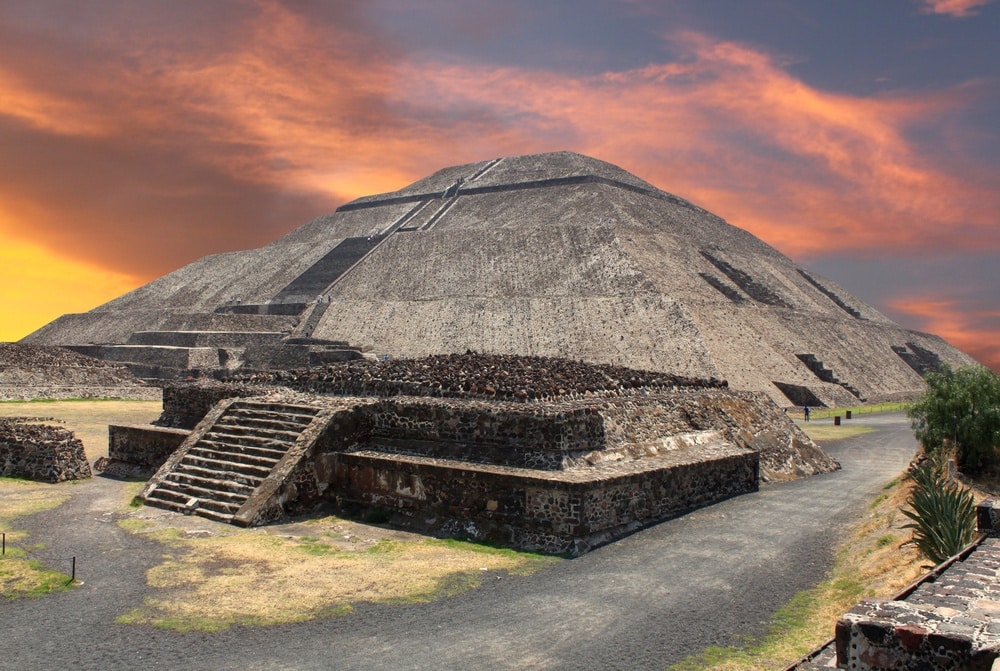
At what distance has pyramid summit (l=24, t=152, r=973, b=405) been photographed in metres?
41.4

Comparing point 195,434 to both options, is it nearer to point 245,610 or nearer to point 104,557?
point 104,557

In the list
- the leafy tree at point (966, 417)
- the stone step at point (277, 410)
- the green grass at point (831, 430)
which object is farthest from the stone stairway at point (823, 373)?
the stone step at point (277, 410)

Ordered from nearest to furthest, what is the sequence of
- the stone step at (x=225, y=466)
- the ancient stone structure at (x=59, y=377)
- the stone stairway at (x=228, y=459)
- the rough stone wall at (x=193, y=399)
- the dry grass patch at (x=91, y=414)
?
the stone stairway at (x=228, y=459) → the stone step at (x=225, y=466) → the rough stone wall at (x=193, y=399) → the dry grass patch at (x=91, y=414) → the ancient stone structure at (x=59, y=377)

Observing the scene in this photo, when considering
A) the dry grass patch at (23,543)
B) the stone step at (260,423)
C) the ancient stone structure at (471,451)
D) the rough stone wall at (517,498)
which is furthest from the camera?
the stone step at (260,423)

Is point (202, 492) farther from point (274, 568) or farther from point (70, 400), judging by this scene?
point (70, 400)

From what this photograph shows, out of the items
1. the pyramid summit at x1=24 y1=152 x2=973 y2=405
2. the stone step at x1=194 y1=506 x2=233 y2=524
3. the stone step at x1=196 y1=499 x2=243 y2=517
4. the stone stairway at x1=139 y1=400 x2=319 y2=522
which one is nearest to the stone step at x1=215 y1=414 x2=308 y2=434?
the stone stairway at x1=139 y1=400 x2=319 y2=522

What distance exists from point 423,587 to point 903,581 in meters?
5.29

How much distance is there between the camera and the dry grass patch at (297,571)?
8.19m

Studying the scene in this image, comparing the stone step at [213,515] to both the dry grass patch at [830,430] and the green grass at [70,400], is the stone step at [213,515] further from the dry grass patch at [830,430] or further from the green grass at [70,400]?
the green grass at [70,400]

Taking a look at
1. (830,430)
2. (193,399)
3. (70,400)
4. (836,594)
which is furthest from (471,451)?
(70,400)

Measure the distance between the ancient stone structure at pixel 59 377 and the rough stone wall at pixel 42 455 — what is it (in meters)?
19.2

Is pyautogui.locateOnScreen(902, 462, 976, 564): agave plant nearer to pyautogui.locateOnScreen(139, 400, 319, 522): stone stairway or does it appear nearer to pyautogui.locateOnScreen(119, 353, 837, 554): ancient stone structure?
pyautogui.locateOnScreen(119, 353, 837, 554): ancient stone structure

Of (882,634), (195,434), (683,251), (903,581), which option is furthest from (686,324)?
(882,634)

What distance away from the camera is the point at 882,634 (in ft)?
14.2
